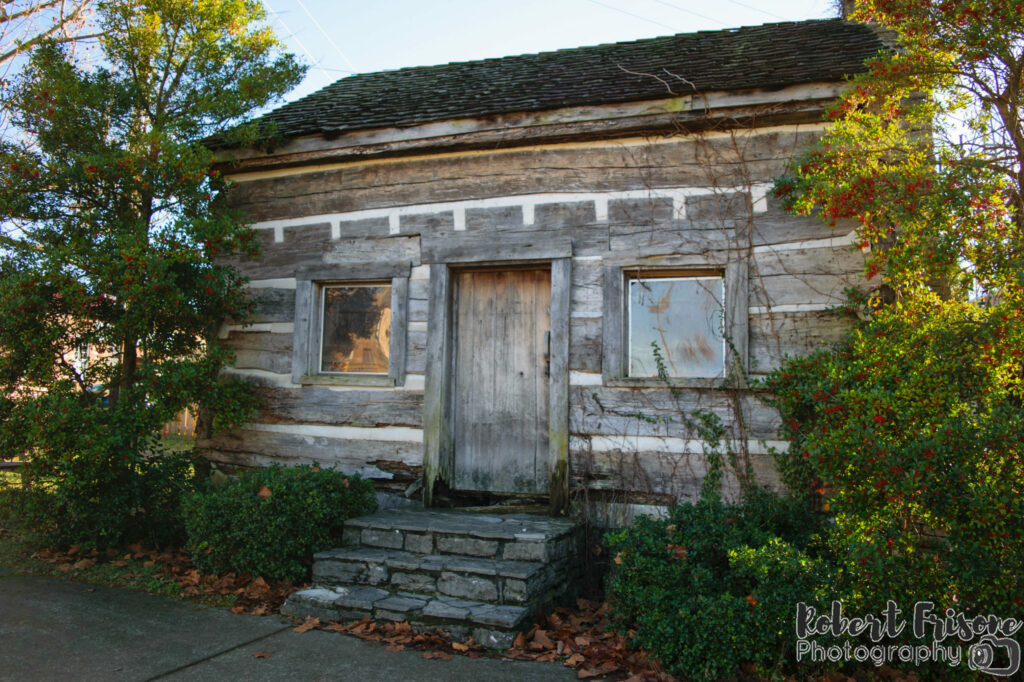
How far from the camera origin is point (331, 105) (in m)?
7.55

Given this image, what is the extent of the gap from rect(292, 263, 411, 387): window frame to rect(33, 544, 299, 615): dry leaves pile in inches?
76.2

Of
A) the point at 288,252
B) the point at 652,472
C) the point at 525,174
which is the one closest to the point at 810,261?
the point at 652,472

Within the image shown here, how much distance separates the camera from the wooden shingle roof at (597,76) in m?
5.69

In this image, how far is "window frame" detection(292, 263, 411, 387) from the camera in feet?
20.6

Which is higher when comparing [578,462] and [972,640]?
[578,462]

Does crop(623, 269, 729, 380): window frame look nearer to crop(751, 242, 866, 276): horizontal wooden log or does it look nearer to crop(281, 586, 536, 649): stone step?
crop(751, 242, 866, 276): horizontal wooden log

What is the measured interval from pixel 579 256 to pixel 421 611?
123 inches

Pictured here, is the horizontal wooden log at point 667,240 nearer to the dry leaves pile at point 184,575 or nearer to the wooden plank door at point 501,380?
the wooden plank door at point 501,380

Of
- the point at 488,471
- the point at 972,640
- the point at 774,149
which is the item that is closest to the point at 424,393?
the point at 488,471

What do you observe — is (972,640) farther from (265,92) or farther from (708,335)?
(265,92)

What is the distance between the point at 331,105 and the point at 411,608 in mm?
5631

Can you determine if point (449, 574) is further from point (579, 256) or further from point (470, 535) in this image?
point (579, 256)

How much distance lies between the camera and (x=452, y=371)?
627 centimetres

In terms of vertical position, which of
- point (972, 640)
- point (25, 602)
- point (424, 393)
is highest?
point (424, 393)
